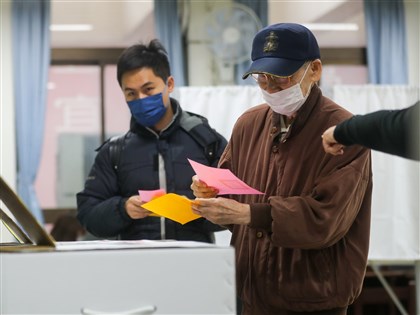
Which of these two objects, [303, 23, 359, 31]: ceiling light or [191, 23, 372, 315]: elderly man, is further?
[303, 23, 359, 31]: ceiling light

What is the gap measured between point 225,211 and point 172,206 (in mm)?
147

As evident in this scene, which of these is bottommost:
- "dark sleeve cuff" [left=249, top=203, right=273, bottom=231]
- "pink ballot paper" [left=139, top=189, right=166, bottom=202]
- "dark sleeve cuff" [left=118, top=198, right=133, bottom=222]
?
"dark sleeve cuff" [left=118, top=198, right=133, bottom=222]

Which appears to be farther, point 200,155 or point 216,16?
point 216,16

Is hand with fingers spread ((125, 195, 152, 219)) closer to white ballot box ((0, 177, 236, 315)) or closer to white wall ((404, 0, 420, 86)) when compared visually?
white ballot box ((0, 177, 236, 315))

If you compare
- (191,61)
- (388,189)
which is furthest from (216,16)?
(388,189)

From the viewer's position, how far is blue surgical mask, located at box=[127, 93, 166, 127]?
2521mm

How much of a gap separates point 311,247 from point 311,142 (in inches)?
10.1

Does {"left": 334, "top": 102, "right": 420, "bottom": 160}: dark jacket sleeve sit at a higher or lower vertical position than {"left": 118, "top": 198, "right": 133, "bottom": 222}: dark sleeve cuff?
higher

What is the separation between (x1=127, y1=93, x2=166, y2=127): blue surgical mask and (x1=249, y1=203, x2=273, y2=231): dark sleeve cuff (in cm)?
95

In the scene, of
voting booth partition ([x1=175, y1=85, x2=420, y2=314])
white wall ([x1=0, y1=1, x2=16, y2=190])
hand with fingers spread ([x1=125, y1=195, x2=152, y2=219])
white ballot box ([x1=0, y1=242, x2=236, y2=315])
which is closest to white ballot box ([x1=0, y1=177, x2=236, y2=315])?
white ballot box ([x1=0, y1=242, x2=236, y2=315])

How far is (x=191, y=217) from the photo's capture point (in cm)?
179

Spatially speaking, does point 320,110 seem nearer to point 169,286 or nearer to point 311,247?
point 311,247

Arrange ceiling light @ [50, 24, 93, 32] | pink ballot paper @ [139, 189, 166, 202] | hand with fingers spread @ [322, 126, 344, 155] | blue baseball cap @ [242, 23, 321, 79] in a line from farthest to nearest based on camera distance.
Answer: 1. ceiling light @ [50, 24, 93, 32]
2. pink ballot paper @ [139, 189, 166, 202]
3. blue baseball cap @ [242, 23, 321, 79]
4. hand with fingers spread @ [322, 126, 344, 155]

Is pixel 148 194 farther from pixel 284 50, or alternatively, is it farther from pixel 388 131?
pixel 388 131
